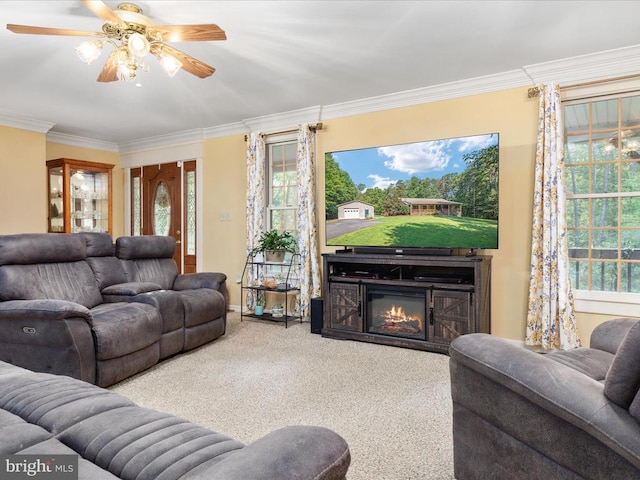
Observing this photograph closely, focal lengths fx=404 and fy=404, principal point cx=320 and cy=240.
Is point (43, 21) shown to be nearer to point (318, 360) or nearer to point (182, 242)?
point (318, 360)

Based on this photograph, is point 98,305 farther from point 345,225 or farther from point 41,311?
point 345,225

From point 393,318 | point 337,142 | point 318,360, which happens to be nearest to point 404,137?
point 337,142

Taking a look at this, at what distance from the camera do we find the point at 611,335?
85.4 inches

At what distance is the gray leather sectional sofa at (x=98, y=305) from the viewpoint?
8.71 ft

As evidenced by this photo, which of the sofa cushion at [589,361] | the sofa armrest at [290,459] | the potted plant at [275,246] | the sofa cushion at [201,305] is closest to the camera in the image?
the sofa armrest at [290,459]

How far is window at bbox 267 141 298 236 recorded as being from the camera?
5242 mm

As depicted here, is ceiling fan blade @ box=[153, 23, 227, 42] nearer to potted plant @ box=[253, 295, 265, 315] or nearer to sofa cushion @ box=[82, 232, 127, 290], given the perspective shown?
sofa cushion @ box=[82, 232, 127, 290]

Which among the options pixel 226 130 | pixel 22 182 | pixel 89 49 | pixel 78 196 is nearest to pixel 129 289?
pixel 89 49

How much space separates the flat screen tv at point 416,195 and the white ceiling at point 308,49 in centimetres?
70

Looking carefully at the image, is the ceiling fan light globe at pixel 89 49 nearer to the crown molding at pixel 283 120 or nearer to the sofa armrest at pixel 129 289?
the sofa armrest at pixel 129 289

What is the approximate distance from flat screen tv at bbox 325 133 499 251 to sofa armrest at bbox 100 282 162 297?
1.90 meters

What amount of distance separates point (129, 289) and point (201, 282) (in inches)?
31.7

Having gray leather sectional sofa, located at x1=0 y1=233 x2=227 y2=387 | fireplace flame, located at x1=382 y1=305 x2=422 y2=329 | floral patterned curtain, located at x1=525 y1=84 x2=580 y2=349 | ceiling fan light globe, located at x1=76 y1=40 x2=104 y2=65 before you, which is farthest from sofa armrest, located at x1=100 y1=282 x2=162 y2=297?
floral patterned curtain, located at x1=525 y1=84 x2=580 y2=349

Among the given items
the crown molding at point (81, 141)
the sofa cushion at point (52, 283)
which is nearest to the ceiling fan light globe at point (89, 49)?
the sofa cushion at point (52, 283)
